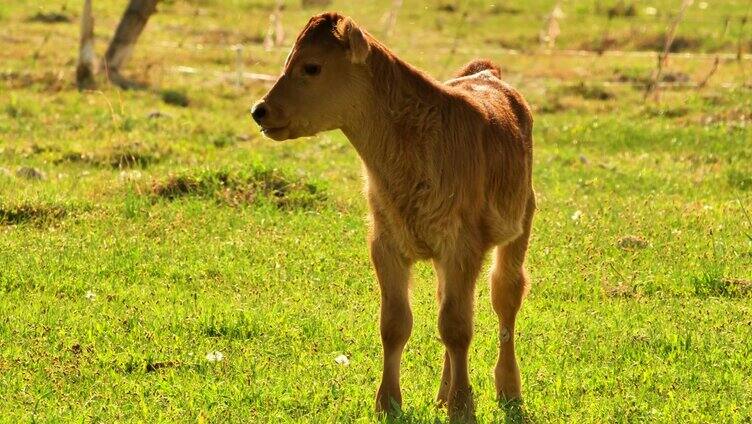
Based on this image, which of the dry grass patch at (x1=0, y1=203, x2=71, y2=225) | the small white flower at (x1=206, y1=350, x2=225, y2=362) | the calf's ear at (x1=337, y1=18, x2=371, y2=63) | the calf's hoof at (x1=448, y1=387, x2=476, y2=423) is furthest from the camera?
the dry grass patch at (x1=0, y1=203, x2=71, y2=225)

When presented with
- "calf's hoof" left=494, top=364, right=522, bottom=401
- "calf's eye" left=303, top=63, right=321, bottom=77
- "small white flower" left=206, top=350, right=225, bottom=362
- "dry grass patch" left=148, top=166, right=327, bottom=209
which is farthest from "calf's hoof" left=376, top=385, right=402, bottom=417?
"dry grass patch" left=148, top=166, right=327, bottom=209

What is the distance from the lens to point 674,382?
773 cm

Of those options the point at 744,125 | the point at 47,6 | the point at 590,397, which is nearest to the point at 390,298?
the point at 590,397

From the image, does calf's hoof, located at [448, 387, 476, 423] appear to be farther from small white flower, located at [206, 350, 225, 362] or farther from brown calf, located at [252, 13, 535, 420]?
small white flower, located at [206, 350, 225, 362]

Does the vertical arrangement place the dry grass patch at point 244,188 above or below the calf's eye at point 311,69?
Answer: below

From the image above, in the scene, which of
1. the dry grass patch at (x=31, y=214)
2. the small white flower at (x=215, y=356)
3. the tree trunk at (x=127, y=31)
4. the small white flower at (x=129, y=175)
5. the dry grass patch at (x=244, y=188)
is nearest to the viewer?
the small white flower at (x=215, y=356)

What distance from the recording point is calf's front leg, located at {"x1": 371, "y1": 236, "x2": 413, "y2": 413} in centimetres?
716

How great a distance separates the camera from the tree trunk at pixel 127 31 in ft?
69.9

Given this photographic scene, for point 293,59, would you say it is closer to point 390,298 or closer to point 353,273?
point 390,298

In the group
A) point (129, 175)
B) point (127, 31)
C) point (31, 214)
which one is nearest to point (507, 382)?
point (31, 214)

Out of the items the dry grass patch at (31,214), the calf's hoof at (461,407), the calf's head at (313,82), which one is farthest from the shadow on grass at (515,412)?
the dry grass patch at (31,214)

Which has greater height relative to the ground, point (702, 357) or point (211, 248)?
point (702, 357)

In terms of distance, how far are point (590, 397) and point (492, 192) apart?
4.29ft

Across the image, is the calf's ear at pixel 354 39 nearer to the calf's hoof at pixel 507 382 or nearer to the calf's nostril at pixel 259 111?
the calf's nostril at pixel 259 111
